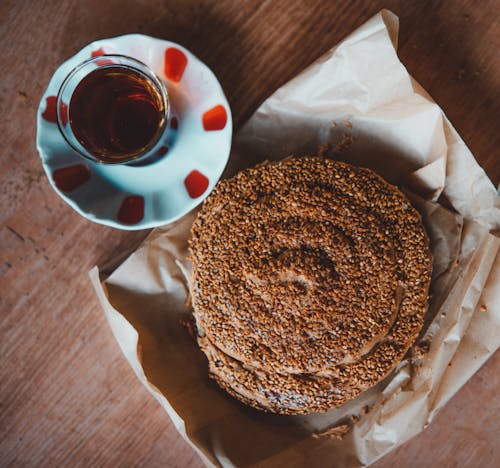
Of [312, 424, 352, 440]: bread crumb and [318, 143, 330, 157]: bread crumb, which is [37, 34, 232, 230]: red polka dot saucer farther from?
[312, 424, 352, 440]: bread crumb

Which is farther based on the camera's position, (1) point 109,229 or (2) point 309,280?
(1) point 109,229

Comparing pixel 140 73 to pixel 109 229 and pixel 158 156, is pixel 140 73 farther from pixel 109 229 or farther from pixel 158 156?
pixel 109 229

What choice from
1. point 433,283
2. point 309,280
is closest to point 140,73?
point 309,280

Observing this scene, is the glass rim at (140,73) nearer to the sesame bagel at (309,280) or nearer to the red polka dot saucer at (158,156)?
the red polka dot saucer at (158,156)

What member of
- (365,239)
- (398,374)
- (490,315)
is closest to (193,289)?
(365,239)

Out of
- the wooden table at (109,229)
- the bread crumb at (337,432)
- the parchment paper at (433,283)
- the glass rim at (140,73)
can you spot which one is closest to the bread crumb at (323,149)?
the parchment paper at (433,283)
